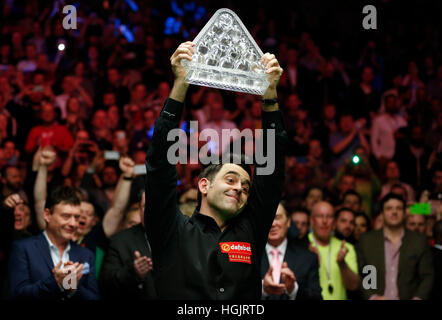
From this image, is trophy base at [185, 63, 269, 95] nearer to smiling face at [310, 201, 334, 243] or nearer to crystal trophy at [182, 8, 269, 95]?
crystal trophy at [182, 8, 269, 95]

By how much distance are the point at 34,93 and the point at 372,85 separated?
4689 mm

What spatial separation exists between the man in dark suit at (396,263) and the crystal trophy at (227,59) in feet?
8.79

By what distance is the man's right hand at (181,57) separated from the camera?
3145 mm

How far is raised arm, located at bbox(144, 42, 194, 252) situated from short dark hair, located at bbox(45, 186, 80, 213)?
1.50 metres

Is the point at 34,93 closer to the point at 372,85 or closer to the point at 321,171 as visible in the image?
the point at 321,171

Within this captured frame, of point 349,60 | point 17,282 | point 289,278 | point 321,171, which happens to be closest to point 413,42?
point 349,60

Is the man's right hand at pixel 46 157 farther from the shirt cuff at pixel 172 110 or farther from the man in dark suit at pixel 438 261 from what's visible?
the man in dark suit at pixel 438 261

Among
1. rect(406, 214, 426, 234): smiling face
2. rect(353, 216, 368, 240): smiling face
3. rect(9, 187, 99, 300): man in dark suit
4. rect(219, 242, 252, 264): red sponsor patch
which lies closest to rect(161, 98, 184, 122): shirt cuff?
rect(219, 242, 252, 264): red sponsor patch

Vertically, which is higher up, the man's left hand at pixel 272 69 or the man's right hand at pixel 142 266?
the man's left hand at pixel 272 69

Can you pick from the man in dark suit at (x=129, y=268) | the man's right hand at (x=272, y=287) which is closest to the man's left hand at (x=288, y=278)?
the man's right hand at (x=272, y=287)

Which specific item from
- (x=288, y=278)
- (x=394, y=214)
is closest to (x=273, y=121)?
(x=288, y=278)

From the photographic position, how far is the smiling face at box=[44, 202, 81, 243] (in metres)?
4.51

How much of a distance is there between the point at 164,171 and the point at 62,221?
158cm

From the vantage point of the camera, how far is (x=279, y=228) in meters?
5.07
